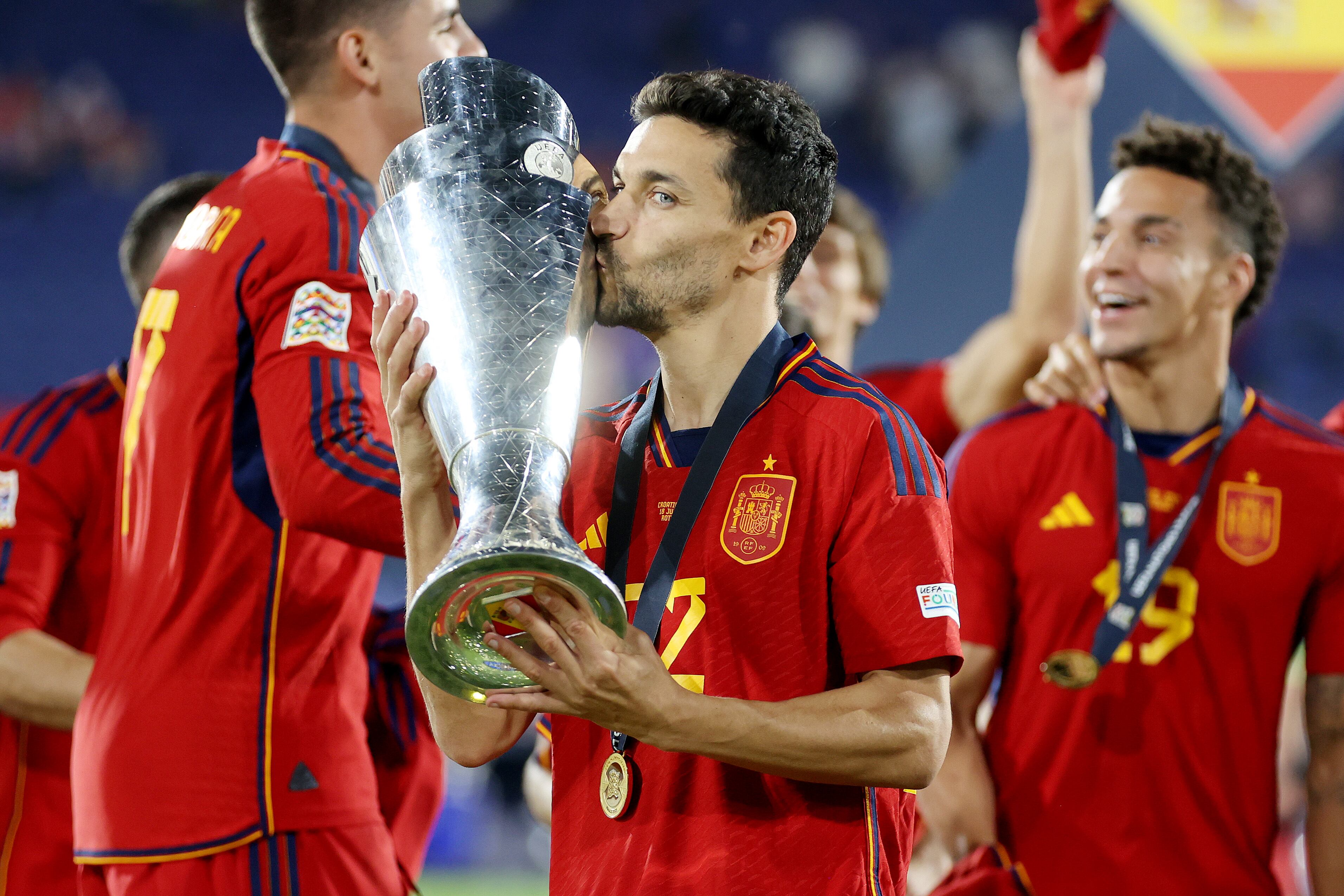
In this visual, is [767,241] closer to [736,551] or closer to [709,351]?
[709,351]

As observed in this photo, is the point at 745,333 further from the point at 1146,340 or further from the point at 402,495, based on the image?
the point at 1146,340

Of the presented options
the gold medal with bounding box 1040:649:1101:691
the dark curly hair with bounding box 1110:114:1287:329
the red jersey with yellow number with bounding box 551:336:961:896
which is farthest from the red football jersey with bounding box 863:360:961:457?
the red jersey with yellow number with bounding box 551:336:961:896

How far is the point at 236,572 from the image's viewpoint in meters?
2.33

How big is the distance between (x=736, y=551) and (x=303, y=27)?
1499mm

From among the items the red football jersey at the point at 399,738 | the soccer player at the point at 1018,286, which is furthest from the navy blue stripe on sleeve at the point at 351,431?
the soccer player at the point at 1018,286

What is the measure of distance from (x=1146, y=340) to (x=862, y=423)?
1.71 metres

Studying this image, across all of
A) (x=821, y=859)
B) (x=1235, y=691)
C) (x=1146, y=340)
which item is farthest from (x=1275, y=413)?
(x=821, y=859)

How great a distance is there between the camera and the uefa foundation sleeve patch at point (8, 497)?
296 cm

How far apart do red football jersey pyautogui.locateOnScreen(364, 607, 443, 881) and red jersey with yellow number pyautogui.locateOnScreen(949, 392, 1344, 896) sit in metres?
1.25

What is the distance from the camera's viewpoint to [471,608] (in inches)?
57.7

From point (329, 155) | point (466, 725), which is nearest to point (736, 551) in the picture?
point (466, 725)

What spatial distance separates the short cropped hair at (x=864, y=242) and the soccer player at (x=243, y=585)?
210cm

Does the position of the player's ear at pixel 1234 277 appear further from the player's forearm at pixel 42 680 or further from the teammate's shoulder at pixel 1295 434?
the player's forearm at pixel 42 680

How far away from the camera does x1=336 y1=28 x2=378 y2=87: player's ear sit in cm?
265
